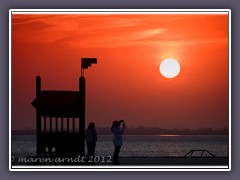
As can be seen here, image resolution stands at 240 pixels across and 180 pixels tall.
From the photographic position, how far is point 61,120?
9539 mm

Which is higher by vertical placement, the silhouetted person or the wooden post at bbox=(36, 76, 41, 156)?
the wooden post at bbox=(36, 76, 41, 156)

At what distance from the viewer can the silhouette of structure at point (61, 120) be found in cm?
884

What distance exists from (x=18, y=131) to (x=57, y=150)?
0.96 meters

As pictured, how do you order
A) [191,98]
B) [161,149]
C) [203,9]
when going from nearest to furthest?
[203,9]
[191,98]
[161,149]

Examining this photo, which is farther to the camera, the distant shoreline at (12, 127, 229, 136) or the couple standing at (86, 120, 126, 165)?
the couple standing at (86, 120, 126, 165)

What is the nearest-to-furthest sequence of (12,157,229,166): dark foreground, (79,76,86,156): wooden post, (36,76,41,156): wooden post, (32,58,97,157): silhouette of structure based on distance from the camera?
(12,157,229,166): dark foreground
(36,76,41,156): wooden post
(32,58,97,157): silhouette of structure
(79,76,86,156): wooden post

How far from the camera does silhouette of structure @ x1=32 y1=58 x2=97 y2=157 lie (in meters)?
8.84

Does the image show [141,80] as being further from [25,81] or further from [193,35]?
[25,81]

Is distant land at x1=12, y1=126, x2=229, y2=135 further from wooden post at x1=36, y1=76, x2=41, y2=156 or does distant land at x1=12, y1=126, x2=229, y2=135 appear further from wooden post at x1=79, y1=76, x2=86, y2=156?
wooden post at x1=79, y1=76, x2=86, y2=156

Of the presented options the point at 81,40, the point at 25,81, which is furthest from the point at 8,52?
the point at 81,40

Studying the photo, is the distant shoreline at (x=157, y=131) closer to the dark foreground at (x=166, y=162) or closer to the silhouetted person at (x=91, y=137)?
the silhouetted person at (x=91, y=137)

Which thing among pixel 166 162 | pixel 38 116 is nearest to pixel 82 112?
pixel 38 116

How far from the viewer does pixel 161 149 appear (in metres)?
44.9

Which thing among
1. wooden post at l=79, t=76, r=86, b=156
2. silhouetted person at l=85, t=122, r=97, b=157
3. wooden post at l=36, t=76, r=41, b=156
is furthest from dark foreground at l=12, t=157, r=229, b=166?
wooden post at l=36, t=76, r=41, b=156
